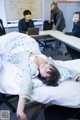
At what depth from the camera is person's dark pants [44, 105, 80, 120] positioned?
4.44ft

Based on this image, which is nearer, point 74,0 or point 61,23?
point 61,23

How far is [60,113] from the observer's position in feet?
4.58

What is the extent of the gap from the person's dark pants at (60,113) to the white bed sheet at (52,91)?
0.12 m

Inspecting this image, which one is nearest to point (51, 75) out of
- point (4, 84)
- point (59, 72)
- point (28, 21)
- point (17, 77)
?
point (59, 72)

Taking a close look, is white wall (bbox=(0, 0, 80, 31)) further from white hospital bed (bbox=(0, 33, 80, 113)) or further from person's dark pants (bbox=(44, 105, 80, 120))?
person's dark pants (bbox=(44, 105, 80, 120))

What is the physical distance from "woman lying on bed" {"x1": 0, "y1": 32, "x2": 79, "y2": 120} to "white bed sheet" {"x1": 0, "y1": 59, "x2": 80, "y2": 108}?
0.18 ft

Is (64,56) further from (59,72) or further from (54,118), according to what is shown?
(54,118)

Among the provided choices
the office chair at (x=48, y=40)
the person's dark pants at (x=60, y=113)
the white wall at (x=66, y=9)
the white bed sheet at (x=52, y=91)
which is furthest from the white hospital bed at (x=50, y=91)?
the white wall at (x=66, y=9)

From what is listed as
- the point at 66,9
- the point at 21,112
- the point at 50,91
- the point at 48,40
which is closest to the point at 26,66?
the point at 50,91

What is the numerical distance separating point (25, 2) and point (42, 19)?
0.72m

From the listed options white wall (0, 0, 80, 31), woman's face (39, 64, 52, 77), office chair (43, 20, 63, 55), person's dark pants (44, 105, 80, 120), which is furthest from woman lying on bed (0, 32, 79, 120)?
white wall (0, 0, 80, 31)

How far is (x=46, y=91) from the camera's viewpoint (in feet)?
4.34

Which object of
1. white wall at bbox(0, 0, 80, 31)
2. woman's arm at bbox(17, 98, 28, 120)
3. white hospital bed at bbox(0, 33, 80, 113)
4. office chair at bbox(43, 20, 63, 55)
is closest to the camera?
woman's arm at bbox(17, 98, 28, 120)

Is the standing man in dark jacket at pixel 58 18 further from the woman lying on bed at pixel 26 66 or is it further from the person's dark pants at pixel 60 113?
the person's dark pants at pixel 60 113
